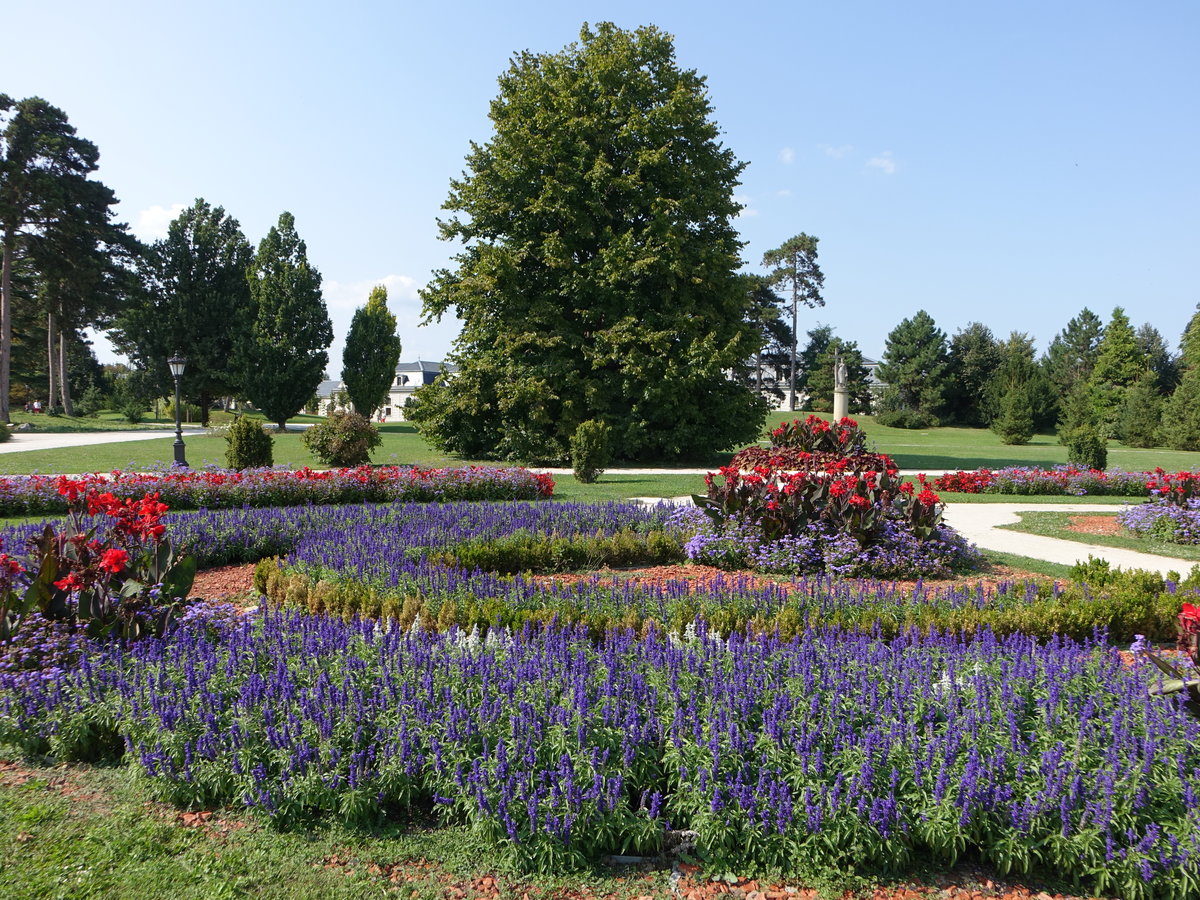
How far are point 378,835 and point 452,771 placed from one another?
39cm

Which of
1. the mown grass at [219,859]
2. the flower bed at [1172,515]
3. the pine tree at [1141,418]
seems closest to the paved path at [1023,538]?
the flower bed at [1172,515]

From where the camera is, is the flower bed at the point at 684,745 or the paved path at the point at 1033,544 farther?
the paved path at the point at 1033,544

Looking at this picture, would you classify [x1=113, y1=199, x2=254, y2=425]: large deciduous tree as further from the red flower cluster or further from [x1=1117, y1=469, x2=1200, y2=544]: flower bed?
[x1=1117, y1=469, x2=1200, y2=544]: flower bed

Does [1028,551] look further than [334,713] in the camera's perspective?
Yes

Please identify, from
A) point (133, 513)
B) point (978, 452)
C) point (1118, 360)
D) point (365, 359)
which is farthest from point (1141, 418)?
point (133, 513)

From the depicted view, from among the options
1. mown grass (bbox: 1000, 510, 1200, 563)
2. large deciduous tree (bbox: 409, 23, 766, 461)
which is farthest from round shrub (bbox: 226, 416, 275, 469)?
mown grass (bbox: 1000, 510, 1200, 563)

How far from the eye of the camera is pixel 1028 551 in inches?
362

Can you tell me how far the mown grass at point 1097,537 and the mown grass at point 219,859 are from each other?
31.1 feet

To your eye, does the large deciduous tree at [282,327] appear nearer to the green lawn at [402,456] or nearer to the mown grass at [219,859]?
the green lawn at [402,456]

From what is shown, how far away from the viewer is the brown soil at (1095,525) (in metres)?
11.0

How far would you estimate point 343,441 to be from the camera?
18672mm

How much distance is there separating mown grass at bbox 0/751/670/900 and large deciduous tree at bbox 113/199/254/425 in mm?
39746

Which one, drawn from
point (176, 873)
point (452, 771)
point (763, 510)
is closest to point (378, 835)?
point (452, 771)

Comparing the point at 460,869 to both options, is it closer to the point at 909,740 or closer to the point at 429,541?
the point at 909,740
